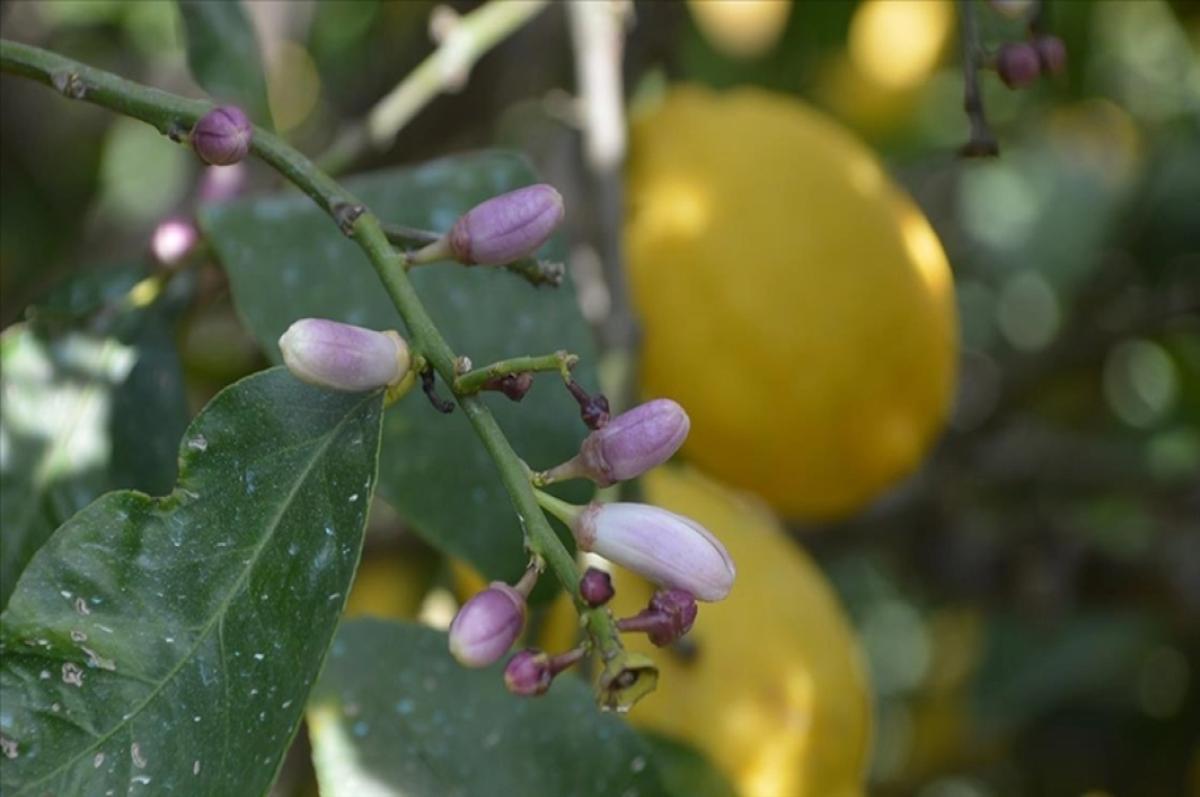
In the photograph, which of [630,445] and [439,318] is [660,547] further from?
[439,318]

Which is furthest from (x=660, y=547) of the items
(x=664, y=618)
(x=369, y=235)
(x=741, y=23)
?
(x=741, y=23)

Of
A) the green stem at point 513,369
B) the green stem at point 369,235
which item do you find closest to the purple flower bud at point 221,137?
the green stem at point 369,235

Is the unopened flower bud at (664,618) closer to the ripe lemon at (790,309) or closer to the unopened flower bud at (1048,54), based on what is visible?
the unopened flower bud at (1048,54)

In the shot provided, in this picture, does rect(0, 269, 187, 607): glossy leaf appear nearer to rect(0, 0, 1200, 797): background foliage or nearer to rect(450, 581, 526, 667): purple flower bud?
rect(450, 581, 526, 667): purple flower bud

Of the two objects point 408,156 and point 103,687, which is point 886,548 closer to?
point 408,156

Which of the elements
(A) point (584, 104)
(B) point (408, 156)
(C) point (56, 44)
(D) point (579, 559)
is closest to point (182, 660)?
(D) point (579, 559)
